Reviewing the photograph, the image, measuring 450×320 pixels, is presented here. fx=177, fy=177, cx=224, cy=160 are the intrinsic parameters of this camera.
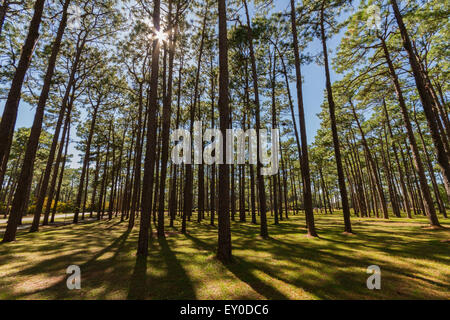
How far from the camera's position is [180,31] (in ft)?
46.1

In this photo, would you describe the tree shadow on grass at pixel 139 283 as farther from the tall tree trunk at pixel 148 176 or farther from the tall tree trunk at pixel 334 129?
the tall tree trunk at pixel 334 129

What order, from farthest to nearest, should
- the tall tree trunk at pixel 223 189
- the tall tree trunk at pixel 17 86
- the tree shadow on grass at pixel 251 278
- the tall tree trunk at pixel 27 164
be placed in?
the tall tree trunk at pixel 27 164 < the tall tree trunk at pixel 223 189 < the tall tree trunk at pixel 17 86 < the tree shadow on grass at pixel 251 278

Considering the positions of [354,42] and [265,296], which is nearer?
[265,296]

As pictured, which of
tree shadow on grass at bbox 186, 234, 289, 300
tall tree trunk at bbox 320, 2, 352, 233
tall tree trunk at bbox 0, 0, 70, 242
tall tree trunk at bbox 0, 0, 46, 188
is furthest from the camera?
tall tree trunk at bbox 320, 2, 352, 233

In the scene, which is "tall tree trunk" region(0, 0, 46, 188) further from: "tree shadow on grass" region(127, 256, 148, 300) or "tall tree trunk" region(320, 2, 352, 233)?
"tall tree trunk" region(320, 2, 352, 233)

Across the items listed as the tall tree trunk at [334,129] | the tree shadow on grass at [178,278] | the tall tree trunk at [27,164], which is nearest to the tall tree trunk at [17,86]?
A: the tall tree trunk at [27,164]

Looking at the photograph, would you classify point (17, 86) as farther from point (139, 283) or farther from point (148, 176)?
point (139, 283)

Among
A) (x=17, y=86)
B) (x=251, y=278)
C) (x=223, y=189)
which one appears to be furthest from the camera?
(x=17, y=86)

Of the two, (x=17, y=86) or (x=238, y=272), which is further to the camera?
(x=17, y=86)

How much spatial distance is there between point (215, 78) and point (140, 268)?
52.4ft

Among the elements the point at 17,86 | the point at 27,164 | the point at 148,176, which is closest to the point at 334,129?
the point at 148,176

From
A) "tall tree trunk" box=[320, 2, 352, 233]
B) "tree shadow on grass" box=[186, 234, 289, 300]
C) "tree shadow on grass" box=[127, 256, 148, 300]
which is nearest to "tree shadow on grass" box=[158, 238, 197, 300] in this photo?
"tree shadow on grass" box=[127, 256, 148, 300]
